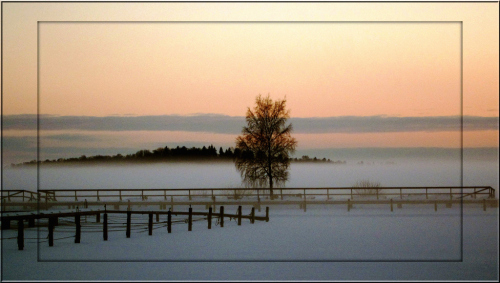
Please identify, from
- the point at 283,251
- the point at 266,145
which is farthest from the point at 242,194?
the point at 283,251

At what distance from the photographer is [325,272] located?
42.7 ft

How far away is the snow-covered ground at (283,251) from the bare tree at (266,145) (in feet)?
27.3

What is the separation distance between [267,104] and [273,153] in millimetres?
3452

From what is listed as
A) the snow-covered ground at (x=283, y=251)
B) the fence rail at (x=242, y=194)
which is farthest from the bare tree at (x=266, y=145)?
the snow-covered ground at (x=283, y=251)

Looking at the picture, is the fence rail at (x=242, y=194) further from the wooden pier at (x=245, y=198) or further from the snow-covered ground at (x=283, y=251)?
the snow-covered ground at (x=283, y=251)

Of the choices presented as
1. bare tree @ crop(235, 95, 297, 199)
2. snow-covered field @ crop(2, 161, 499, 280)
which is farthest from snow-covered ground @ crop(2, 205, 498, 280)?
bare tree @ crop(235, 95, 297, 199)

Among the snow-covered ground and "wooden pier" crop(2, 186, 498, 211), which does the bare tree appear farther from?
the snow-covered ground

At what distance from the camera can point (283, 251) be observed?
16594mm

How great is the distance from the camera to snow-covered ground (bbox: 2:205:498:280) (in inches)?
511

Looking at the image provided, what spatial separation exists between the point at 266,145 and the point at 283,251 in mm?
18473

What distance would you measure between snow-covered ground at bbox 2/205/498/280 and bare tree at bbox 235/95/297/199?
834 centimetres

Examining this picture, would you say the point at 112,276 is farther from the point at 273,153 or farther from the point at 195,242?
the point at 273,153

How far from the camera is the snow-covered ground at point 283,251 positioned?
42.6ft

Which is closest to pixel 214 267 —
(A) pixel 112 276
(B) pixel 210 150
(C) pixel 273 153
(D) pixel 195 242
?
(A) pixel 112 276
